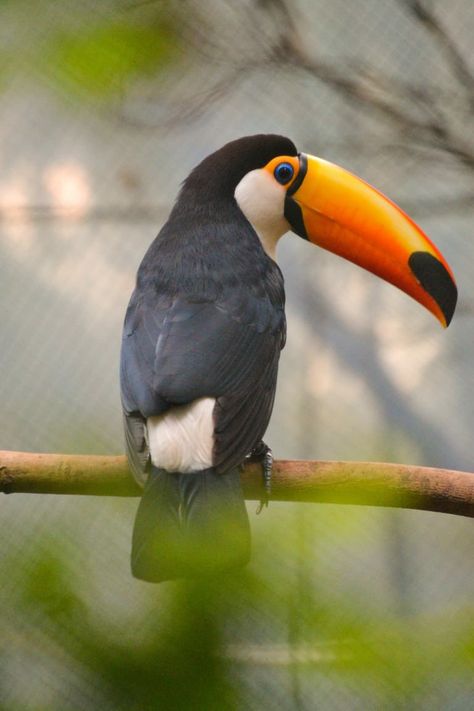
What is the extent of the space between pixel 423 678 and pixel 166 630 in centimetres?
7

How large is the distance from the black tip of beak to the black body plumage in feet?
0.85

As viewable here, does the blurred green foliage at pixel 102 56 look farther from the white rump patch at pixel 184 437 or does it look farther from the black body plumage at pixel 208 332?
the white rump patch at pixel 184 437

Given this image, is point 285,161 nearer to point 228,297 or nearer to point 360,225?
point 360,225

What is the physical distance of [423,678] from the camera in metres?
0.23

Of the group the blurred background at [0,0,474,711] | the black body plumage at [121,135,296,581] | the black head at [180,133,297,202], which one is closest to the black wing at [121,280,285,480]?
the black body plumage at [121,135,296,581]

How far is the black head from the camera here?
1.69m

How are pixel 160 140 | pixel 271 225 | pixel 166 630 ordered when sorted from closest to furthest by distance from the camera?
pixel 166 630, pixel 271 225, pixel 160 140

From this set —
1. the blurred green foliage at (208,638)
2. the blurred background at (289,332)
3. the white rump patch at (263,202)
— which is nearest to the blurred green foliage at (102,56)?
the blurred background at (289,332)

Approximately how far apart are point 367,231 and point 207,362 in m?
0.61

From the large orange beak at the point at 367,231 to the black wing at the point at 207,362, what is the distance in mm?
339

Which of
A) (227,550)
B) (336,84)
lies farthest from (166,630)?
(336,84)

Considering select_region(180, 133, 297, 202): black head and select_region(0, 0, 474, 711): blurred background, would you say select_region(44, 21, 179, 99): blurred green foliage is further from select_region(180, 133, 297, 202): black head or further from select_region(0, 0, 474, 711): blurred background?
select_region(180, 133, 297, 202): black head

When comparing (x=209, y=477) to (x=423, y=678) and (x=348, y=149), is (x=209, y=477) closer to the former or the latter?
(x=423, y=678)

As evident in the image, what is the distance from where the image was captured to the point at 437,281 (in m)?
1.61
